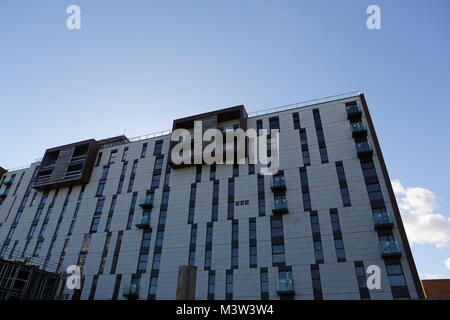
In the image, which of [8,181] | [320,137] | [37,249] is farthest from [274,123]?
[8,181]

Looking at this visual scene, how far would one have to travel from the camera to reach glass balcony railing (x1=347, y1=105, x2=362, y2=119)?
39062mm

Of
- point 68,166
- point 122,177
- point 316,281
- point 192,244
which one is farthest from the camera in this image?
point 68,166

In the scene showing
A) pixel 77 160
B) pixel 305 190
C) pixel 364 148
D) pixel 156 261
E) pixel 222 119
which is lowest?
pixel 156 261

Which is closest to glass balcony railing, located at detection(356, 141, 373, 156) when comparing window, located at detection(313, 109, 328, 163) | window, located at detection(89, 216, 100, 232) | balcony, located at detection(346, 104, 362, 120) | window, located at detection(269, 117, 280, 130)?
window, located at detection(313, 109, 328, 163)

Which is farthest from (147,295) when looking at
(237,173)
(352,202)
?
(352,202)

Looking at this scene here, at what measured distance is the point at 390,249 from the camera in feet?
95.0

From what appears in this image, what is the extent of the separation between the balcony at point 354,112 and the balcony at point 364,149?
4.66 m

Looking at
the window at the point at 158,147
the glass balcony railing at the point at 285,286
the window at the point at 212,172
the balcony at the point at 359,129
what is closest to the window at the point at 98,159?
the window at the point at 158,147

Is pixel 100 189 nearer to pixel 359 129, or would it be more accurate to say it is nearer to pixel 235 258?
pixel 235 258

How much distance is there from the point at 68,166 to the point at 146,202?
62.7 ft

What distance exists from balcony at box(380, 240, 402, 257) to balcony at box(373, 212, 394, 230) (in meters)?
1.66

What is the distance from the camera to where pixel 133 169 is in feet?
158
